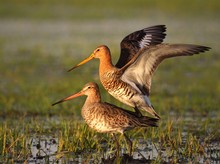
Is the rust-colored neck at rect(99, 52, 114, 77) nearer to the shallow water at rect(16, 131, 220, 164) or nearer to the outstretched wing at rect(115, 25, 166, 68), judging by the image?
the outstretched wing at rect(115, 25, 166, 68)

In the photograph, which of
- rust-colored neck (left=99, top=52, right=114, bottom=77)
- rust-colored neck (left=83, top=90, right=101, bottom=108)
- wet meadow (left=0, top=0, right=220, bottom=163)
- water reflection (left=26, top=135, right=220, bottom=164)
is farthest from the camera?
rust-colored neck (left=99, top=52, right=114, bottom=77)

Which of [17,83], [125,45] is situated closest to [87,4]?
[17,83]

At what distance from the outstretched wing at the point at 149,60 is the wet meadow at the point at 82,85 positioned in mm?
837

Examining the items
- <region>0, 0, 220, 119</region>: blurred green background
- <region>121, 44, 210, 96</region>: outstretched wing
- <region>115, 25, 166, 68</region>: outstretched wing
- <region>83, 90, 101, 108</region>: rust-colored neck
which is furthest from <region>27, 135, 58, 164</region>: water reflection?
<region>115, 25, 166, 68</region>: outstretched wing

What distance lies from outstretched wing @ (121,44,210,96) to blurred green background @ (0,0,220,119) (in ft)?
8.12

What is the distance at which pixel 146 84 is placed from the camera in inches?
341

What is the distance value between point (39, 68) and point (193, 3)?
761 inches

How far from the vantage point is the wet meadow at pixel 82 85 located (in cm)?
791

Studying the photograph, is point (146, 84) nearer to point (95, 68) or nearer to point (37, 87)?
point (37, 87)

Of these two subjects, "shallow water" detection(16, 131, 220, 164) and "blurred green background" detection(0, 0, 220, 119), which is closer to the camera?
"shallow water" detection(16, 131, 220, 164)

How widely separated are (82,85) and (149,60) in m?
5.32

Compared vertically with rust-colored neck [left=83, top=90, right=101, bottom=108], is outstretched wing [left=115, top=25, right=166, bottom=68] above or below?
above

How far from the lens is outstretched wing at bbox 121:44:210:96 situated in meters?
7.95

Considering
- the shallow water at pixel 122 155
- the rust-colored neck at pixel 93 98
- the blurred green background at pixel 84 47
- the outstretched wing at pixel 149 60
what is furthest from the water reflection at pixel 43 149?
the blurred green background at pixel 84 47
